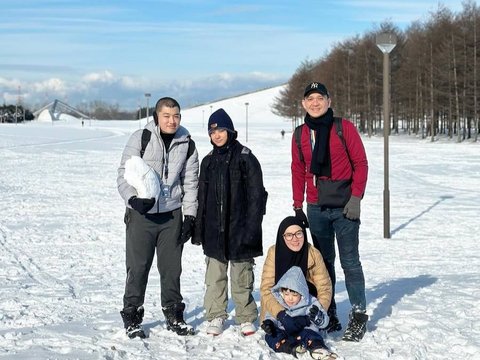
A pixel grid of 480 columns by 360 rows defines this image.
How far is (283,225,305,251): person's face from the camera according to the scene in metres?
5.22

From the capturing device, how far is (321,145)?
521 cm

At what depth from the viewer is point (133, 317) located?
539cm

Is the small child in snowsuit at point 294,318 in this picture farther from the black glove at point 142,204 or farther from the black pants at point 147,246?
the black glove at point 142,204

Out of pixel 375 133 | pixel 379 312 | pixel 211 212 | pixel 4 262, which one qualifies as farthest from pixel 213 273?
pixel 375 133

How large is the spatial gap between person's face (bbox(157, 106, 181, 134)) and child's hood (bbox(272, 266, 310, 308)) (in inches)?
58.4

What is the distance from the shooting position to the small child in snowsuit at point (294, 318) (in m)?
5.00

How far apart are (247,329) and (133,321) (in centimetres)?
94

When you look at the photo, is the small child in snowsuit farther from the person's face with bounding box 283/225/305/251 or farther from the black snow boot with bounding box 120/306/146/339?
the black snow boot with bounding box 120/306/146/339

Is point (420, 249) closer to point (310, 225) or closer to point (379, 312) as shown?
point (379, 312)

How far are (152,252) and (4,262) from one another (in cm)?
431

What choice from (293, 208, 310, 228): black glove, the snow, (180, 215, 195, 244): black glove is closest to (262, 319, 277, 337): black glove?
the snow

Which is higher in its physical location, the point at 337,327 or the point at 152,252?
the point at 152,252

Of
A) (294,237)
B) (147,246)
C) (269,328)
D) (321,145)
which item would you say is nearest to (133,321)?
(147,246)

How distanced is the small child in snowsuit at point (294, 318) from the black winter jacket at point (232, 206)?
18.2 inches
